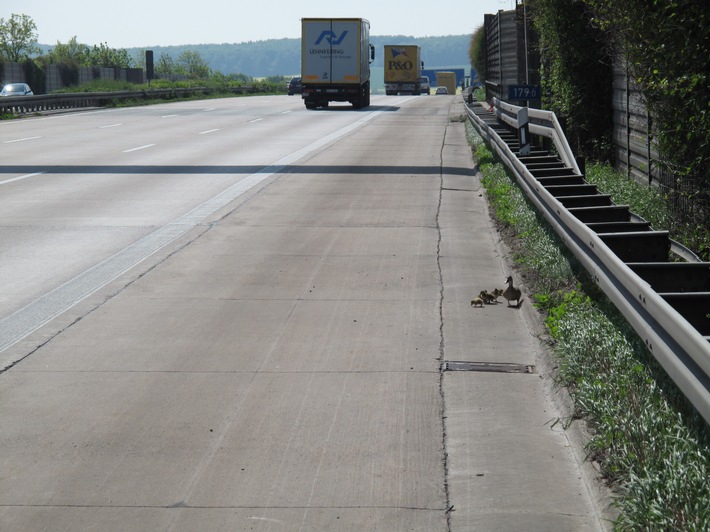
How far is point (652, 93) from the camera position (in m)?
9.44

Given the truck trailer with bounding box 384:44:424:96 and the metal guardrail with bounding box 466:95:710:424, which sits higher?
the truck trailer with bounding box 384:44:424:96

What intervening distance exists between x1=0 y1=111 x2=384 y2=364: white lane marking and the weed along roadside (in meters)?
3.73

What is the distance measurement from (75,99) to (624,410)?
157 ft

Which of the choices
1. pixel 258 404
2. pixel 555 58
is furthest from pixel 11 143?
pixel 258 404

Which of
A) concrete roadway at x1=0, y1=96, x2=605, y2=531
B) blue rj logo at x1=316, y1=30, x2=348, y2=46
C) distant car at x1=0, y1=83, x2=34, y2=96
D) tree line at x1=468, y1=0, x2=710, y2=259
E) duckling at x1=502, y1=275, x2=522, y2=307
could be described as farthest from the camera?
distant car at x1=0, y1=83, x2=34, y2=96

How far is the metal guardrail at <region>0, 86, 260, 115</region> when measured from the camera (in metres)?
43.0

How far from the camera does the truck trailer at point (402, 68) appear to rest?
83.8 metres

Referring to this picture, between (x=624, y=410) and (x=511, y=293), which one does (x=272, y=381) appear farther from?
(x=511, y=293)

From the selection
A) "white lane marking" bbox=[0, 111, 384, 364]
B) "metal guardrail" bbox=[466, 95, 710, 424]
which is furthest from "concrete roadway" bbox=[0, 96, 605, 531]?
"metal guardrail" bbox=[466, 95, 710, 424]

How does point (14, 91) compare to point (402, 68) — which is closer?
point (14, 91)

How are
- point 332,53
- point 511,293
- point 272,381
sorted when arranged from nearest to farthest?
point 272,381 → point 511,293 → point 332,53

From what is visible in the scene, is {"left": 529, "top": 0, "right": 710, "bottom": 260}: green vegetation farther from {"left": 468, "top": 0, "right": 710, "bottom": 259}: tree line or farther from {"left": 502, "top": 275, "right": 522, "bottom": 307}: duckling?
{"left": 502, "top": 275, "right": 522, "bottom": 307}: duckling

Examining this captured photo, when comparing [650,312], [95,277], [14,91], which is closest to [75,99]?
[14,91]

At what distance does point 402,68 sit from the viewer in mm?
85438
